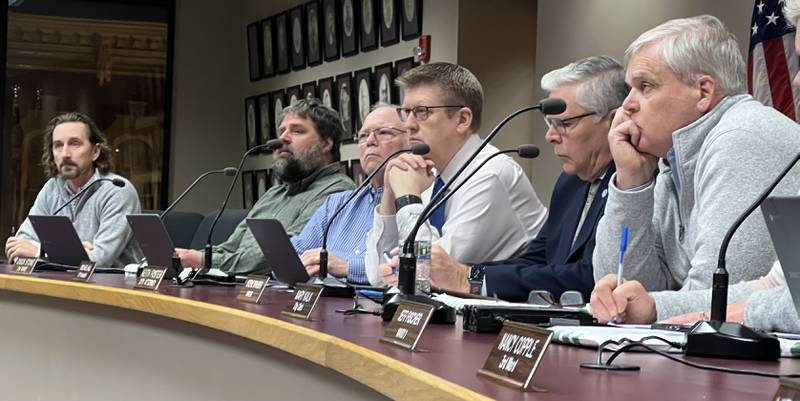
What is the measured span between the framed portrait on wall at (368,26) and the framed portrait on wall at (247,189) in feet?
6.21

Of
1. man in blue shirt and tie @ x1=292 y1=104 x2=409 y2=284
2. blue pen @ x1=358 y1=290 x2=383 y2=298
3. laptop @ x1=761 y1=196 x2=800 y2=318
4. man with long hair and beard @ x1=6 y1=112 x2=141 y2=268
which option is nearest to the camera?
laptop @ x1=761 y1=196 x2=800 y2=318

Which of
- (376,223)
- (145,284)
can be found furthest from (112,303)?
(376,223)

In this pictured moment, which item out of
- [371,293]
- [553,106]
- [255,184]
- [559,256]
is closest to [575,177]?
[559,256]

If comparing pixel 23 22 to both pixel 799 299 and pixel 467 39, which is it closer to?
pixel 467 39

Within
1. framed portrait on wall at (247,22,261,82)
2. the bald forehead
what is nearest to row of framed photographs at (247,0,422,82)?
framed portrait on wall at (247,22,261,82)

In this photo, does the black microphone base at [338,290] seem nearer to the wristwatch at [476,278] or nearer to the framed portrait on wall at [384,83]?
the wristwatch at [476,278]

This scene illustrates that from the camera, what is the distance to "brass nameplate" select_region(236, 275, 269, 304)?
2555 mm

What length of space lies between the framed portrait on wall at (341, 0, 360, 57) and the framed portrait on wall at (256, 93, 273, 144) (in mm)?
1370

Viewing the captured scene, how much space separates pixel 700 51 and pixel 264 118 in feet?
21.9

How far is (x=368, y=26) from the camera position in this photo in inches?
284

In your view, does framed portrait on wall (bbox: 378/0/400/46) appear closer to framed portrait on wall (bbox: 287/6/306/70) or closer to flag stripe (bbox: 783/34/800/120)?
framed portrait on wall (bbox: 287/6/306/70)

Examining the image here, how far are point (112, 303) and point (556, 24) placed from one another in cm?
327

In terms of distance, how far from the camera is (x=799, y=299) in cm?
152

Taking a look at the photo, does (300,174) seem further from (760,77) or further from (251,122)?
(251,122)
